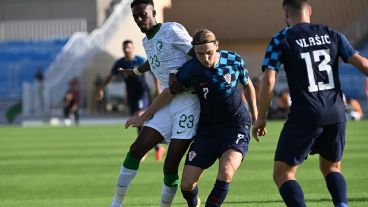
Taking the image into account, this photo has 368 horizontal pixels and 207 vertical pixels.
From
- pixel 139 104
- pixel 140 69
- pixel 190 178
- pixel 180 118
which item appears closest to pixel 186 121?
pixel 180 118

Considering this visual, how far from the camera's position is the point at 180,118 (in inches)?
376

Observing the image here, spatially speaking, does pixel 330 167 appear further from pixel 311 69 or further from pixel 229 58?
pixel 229 58

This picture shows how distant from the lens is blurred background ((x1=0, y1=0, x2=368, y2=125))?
42062mm

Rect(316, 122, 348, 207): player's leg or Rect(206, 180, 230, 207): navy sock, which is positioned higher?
Rect(316, 122, 348, 207): player's leg

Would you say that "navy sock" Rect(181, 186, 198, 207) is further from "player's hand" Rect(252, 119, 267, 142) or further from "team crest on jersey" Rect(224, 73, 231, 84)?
"player's hand" Rect(252, 119, 267, 142)

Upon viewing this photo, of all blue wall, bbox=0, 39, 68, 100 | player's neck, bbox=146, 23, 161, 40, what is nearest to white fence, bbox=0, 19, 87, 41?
blue wall, bbox=0, 39, 68, 100

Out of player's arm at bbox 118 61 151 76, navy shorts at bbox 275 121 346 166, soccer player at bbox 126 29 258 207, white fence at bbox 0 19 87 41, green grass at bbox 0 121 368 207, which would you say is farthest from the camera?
white fence at bbox 0 19 87 41

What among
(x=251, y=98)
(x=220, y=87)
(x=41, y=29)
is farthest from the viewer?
(x=41, y=29)

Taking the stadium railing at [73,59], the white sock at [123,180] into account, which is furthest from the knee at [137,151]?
the stadium railing at [73,59]

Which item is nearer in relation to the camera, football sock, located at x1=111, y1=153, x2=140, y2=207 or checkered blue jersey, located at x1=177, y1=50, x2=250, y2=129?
checkered blue jersey, located at x1=177, y1=50, x2=250, y2=129

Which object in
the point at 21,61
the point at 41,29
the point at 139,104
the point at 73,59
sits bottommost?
the point at 21,61

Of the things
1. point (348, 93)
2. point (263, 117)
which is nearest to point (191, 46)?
point (263, 117)

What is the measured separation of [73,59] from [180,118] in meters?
35.7

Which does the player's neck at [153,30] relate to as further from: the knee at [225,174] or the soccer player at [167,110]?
the knee at [225,174]
